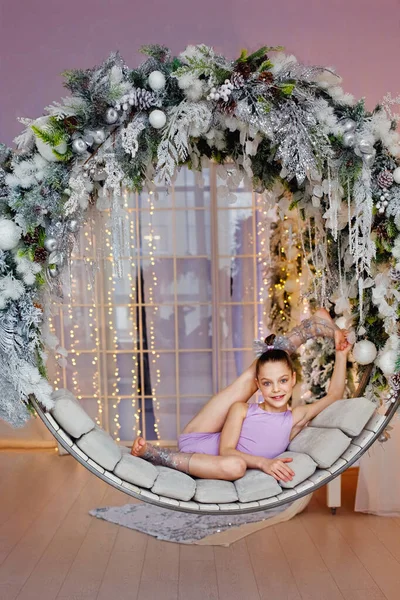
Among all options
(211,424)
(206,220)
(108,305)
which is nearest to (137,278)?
(108,305)

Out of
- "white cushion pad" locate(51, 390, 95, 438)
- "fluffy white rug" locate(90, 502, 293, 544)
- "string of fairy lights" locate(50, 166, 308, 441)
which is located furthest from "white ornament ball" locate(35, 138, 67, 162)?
"string of fairy lights" locate(50, 166, 308, 441)

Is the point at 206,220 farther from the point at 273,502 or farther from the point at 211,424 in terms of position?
the point at 273,502

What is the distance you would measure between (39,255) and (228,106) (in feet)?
2.58

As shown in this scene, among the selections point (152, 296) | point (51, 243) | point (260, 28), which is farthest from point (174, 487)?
point (260, 28)

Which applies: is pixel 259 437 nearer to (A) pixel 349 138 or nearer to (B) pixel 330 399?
(B) pixel 330 399

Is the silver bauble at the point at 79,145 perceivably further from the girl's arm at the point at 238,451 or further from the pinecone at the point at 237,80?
the girl's arm at the point at 238,451

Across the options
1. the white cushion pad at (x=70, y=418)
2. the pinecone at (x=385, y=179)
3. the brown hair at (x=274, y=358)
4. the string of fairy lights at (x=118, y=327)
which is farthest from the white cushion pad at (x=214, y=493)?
the string of fairy lights at (x=118, y=327)

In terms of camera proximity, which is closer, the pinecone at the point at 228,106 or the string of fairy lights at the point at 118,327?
the pinecone at the point at 228,106

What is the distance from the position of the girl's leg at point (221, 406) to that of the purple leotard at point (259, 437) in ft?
0.17

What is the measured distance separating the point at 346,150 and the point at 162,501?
4.32ft

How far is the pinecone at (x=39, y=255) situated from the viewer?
248 cm

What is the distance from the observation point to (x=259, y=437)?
290 centimetres

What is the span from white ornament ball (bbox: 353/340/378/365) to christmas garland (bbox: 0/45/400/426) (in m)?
0.22

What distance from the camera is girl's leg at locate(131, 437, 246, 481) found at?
8.77ft
